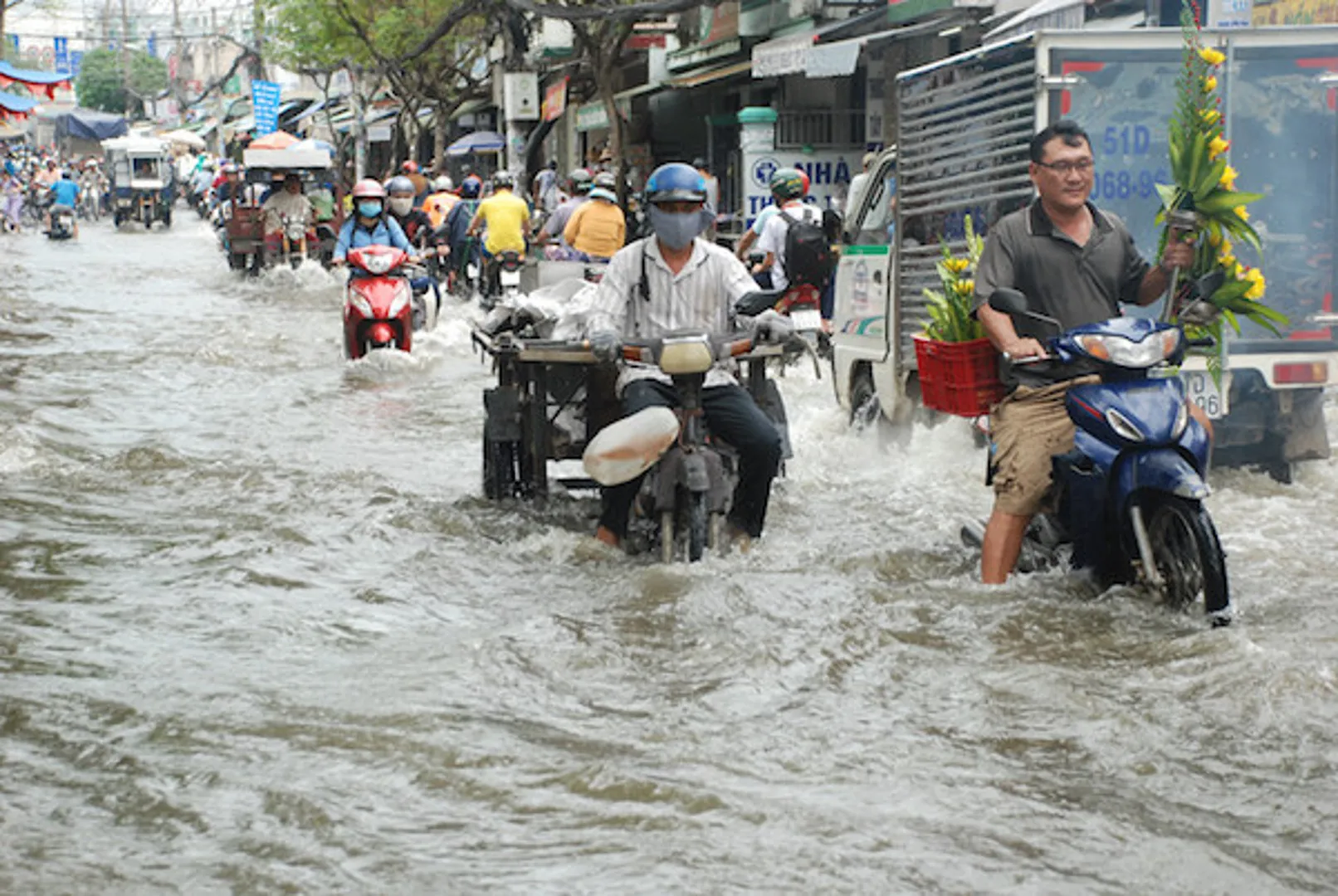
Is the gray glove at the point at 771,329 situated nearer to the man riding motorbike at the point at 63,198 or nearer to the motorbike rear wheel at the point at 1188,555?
the motorbike rear wheel at the point at 1188,555

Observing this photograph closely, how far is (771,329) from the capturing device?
7.18 metres

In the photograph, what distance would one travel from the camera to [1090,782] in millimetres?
4570

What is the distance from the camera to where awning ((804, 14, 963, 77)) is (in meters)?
18.6

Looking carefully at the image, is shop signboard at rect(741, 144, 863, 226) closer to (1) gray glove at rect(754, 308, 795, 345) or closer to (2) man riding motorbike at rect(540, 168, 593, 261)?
(2) man riding motorbike at rect(540, 168, 593, 261)

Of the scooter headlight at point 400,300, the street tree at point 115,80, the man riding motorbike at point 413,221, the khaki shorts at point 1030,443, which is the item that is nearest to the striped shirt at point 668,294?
the khaki shorts at point 1030,443

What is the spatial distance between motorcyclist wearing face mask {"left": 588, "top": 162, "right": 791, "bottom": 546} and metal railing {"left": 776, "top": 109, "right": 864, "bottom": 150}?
1519cm

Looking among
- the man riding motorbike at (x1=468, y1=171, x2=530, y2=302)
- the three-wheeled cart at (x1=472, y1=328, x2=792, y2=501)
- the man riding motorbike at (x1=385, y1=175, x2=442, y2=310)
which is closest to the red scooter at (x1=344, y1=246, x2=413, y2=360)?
the man riding motorbike at (x1=385, y1=175, x2=442, y2=310)

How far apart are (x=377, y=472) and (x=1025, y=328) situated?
4773mm

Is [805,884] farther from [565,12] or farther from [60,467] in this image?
[565,12]

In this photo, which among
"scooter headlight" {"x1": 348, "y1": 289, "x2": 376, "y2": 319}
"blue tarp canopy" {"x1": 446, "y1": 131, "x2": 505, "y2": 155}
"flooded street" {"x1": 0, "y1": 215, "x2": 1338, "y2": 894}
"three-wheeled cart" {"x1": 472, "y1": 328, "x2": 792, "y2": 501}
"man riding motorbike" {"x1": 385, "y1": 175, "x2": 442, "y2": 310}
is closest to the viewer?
"flooded street" {"x1": 0, "y1": 215, "x2": 1338, "y2": 894}

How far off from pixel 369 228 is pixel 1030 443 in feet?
30.6

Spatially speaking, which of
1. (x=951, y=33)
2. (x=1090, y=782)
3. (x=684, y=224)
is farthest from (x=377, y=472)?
(x=951, y=33)

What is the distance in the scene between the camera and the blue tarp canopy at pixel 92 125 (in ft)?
231

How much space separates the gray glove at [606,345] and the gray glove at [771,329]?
564 mm
